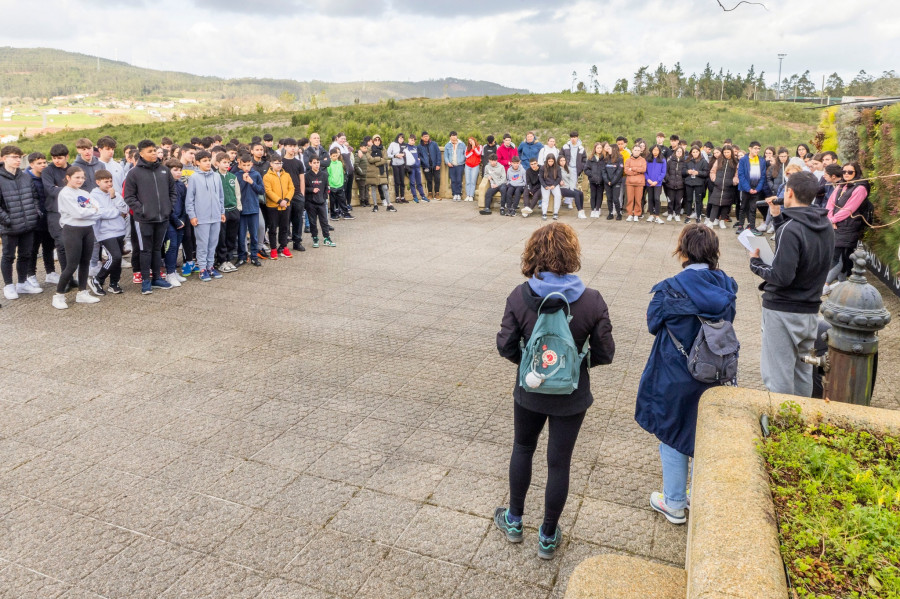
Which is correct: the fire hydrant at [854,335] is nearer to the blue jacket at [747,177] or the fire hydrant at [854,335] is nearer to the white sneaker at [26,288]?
the white sneaker at [26,288]

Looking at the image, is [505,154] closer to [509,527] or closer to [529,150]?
[529,150]

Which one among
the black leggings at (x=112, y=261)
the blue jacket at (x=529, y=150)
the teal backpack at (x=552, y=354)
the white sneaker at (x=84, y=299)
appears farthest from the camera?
the blue jacket at (x=529, y=150)

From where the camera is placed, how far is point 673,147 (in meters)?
16.0

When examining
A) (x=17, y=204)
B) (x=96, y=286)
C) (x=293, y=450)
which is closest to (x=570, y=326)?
(x=293, y=450)

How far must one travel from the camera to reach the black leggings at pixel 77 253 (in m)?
8.27

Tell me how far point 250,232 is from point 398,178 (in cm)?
809

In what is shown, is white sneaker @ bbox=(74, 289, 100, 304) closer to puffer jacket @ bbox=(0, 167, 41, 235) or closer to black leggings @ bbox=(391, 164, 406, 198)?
puffer jacket @ bbox=(0, 167, 41, 235)

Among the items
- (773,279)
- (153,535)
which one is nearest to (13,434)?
(153,535)

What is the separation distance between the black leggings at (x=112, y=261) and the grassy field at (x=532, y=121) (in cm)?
3694

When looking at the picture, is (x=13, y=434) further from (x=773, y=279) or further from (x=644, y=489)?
(x=773, y=279)

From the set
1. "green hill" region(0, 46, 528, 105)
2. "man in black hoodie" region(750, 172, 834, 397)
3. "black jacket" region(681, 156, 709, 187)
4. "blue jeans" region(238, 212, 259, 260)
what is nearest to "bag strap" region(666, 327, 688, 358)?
"man in black hoodie" region(750, 172, 834, 397)

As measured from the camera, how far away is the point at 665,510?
4000 millimetres

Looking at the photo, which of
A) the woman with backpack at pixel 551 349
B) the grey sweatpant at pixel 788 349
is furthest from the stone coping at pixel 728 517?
the grey sweatpant at pixel 788 349

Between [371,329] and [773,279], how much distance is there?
4.42 m
